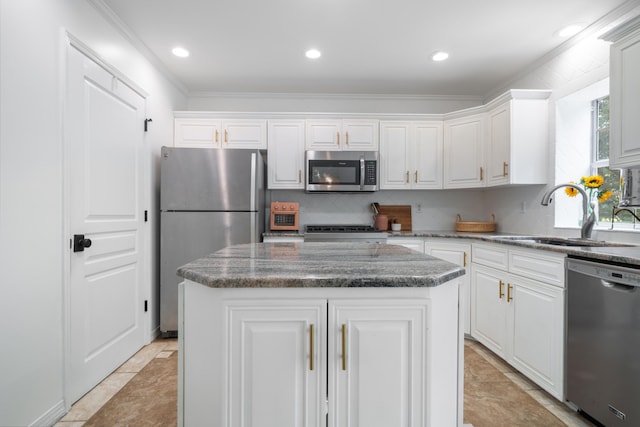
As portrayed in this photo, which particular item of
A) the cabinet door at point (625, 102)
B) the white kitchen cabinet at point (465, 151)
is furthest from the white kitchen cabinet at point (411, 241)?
the cabinet door at point (625, 102)

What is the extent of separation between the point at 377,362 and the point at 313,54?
268 centimetres

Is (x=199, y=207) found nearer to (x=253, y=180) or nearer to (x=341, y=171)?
(x=253, y=180)

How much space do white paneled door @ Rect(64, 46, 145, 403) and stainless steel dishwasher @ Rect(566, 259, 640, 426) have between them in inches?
116

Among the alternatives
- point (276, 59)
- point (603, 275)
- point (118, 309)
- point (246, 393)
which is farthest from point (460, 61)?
point (118, 309)

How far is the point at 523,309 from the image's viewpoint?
227 centimetres

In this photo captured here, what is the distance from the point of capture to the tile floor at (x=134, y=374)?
71.8 inches

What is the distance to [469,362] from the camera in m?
2.54

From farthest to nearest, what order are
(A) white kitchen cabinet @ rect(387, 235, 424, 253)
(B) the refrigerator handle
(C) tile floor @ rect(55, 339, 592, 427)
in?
1. (A) white kitchen cabinet @ rect(387, 235, 424, 253)
2. (B) the refrigerator handle
3. (C) tile floor @ rect(55, 339, 592, 427)

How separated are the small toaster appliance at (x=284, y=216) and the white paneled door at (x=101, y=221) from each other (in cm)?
127

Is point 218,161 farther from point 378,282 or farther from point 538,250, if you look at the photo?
point 538,250

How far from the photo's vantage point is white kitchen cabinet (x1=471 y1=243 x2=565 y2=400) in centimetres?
198

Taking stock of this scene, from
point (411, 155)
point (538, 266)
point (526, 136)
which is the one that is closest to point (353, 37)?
point (411, 155)

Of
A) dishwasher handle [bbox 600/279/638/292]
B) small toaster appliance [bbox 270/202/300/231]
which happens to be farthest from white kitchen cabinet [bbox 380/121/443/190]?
dishwasher handle [bbox 600/279/638/292]

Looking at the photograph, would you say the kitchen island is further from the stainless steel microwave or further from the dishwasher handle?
the stainless steel microwave
